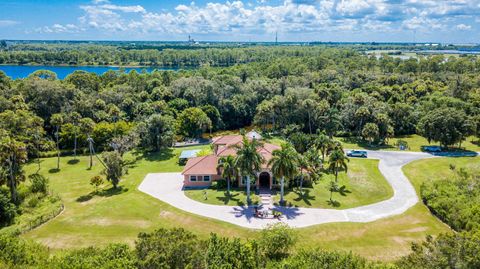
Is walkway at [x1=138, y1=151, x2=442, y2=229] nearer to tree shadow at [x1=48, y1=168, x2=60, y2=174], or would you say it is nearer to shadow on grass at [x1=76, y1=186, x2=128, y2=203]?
shadow on grass at [x1=76, y1=186, x2=128, y2=203]

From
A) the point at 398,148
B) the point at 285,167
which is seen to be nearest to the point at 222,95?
the point at 398,148

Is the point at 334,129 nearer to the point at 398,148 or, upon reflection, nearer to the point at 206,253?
the point at 398,148

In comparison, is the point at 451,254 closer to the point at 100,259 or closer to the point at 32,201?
the point at 100,259

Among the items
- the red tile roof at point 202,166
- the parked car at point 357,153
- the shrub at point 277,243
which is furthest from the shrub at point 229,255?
the parked car at point 357,153

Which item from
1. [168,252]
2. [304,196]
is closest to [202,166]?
[304,196]

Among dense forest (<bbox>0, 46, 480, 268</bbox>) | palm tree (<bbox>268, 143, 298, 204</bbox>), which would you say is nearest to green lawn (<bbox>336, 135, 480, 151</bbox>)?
dense forest (<bbox>0, 46, 480, 268</bbox>)
